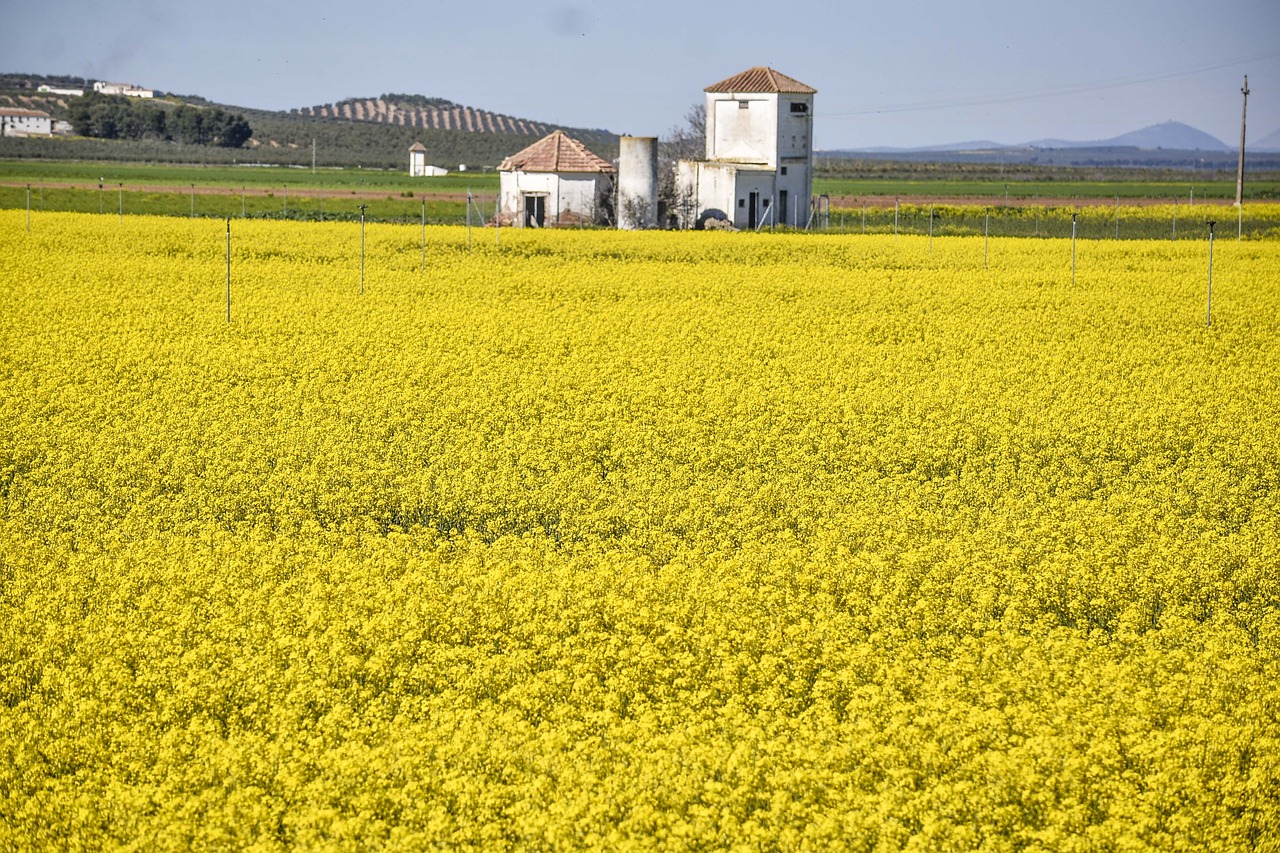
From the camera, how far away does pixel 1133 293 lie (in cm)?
3219

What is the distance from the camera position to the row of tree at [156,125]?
561 feet

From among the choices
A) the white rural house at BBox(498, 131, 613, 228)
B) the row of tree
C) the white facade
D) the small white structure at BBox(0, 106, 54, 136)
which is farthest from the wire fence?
the small white structure at BBox(0, 106, 54, 136)

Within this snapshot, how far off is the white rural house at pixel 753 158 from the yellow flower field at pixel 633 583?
3042cm

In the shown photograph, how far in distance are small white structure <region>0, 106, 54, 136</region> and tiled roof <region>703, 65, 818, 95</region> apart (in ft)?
472

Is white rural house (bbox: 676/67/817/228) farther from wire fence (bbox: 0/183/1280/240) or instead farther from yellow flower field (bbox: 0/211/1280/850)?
yellow flower field (bbox: 0/211/1280/850)

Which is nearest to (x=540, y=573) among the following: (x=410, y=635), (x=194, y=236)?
(x=410, y=635)

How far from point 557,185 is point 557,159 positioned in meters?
1.05

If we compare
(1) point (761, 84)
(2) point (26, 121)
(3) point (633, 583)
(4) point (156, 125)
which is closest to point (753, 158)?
(1) point (761, 84)

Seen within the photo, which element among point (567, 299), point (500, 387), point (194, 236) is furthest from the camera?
point (194, 236)

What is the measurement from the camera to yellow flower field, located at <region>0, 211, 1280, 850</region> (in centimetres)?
859

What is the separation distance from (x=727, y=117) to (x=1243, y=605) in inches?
1941

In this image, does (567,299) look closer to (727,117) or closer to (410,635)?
(410,635)

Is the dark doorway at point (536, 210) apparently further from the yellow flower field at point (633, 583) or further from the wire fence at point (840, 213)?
the yellow flower field at point (633, 583)

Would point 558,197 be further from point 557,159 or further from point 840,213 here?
point 840,213
